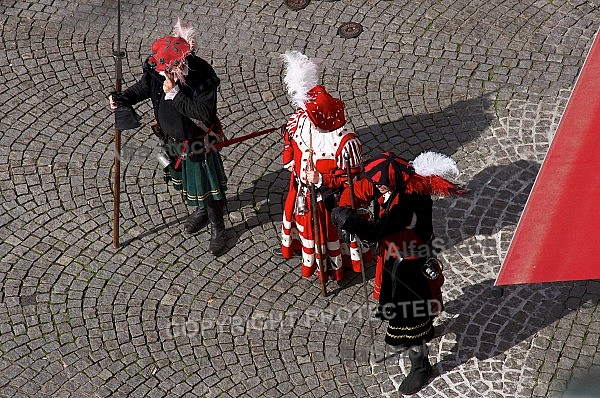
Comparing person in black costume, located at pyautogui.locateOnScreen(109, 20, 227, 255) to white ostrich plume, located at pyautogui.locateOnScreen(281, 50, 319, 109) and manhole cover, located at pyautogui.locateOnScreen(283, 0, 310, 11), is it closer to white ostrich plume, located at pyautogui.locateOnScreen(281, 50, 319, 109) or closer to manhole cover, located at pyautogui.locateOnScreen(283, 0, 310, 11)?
white ostrich plume, located at pyautogui.locateOnScreen(281, 50, 319, 109)

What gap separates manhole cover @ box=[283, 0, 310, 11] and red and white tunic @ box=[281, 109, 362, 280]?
139 inches

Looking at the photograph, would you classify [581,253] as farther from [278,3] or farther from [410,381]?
[278,3]

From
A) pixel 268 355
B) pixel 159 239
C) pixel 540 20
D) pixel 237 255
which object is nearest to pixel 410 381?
pixel 268 355

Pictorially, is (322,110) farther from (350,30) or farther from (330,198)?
(350,30)

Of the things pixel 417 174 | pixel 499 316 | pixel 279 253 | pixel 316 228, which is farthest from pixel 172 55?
pixel 499 316

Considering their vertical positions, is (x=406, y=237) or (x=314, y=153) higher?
(x=314, y=153)

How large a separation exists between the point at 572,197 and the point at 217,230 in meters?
4.10

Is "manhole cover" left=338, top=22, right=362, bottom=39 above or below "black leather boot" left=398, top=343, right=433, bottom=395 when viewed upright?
above

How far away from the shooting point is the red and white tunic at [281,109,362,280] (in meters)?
8.26

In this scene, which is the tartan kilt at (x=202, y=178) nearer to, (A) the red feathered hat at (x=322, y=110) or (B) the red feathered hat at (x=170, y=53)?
(B) the red feathered hat at (x=170, y=53)

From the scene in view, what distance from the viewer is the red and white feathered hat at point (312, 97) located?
8.06 m

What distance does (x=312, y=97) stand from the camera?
809 centimetres

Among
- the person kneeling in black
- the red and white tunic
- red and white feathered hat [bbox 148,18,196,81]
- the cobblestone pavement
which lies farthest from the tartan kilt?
the person kneeling in black

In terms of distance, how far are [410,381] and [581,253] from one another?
2.48m
